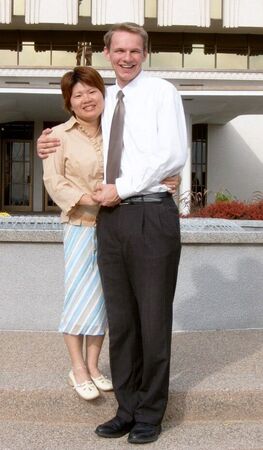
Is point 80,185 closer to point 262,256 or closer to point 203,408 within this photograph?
point 203,408

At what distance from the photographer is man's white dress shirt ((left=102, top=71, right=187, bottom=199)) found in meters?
3.51

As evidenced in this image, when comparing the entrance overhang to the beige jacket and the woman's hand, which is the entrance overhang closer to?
the beige jacket

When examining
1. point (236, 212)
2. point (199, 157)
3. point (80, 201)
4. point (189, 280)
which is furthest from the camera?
point (199, 157)

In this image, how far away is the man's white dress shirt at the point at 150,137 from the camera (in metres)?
3.51

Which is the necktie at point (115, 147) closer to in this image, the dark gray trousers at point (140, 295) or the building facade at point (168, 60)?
the dark gray trousers at point (140, 295)

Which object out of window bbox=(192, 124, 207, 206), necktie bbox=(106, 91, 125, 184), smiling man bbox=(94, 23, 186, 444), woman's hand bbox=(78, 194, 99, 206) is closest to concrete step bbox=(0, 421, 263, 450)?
smiling man bbox=(94, 23, 186, 444)

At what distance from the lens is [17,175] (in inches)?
1204

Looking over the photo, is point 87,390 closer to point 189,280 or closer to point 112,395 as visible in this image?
point 112,395

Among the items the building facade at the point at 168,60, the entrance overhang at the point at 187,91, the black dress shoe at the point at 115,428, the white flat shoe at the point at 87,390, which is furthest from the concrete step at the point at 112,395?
the building facade at the point at 168,60

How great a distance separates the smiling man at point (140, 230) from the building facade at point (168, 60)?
2106cm

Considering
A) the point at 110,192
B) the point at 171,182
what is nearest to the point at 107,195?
the point at 110,192

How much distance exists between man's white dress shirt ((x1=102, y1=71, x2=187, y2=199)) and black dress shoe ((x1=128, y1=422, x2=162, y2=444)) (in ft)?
4.35

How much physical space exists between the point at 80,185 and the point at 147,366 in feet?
3.67

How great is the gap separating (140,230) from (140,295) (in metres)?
0.38
